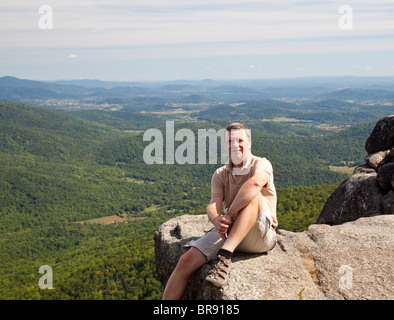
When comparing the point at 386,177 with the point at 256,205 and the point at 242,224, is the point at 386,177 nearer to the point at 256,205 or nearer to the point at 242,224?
the point at 256,205

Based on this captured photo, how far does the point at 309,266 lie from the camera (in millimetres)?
7316

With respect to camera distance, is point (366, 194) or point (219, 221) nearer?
point (219, 221)

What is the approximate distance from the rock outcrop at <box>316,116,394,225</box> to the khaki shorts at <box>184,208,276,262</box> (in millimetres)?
7869

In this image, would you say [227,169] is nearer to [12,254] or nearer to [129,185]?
[12,254]

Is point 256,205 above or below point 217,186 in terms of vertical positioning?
below

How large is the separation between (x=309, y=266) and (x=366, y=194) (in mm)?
7903

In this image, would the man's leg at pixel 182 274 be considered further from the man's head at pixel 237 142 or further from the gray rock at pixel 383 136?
the gray rock at pixel 383 136

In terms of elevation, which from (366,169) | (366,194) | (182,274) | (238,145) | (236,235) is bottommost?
(366,194)

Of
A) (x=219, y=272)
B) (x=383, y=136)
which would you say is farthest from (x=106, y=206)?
(x=219, y=272)

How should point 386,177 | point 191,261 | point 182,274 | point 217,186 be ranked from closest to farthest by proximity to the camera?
point 182,274 → point 191,261 → point 217,186 → point 386,177

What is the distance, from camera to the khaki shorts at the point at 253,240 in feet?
22.0

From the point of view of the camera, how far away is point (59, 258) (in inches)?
3410
